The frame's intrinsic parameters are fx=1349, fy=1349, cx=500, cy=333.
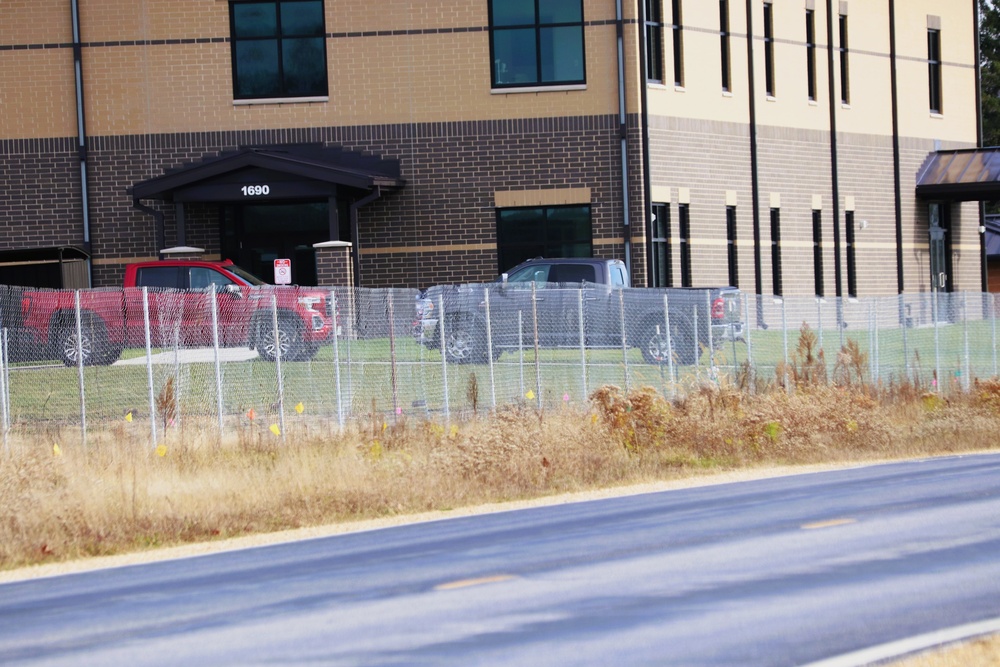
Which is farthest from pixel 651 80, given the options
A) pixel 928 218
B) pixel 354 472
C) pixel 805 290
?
pixel 354 472

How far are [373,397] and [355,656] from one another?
10.9 metres

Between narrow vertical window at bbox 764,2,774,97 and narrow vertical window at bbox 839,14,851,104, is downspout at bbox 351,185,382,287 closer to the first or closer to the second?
narrow vertical window at bbox 764,2,774,97

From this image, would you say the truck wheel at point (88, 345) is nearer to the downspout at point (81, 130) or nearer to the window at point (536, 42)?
the downspout at point (81, 130)

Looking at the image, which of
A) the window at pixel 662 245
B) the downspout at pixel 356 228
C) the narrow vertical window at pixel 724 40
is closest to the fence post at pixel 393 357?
the downspout at pixel 356 228

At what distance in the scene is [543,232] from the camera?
93.7 feet

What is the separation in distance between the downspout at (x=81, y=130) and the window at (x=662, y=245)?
12.0m

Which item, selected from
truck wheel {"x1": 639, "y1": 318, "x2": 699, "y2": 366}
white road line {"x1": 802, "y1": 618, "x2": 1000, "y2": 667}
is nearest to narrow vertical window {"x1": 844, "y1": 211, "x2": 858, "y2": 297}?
truck wheel {"x1": 639, "y1": 318, "x2": 699, "y2": 366}

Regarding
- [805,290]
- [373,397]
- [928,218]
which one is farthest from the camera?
[928,218]

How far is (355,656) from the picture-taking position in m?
7.30

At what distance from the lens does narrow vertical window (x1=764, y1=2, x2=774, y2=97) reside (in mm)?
32062

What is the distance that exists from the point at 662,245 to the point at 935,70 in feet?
41.9

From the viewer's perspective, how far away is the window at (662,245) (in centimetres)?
2909

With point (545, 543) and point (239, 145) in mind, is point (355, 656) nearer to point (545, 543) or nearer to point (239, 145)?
point (545, 543)

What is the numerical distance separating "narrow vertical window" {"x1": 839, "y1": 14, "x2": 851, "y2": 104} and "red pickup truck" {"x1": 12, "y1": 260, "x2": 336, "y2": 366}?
1857 cm
